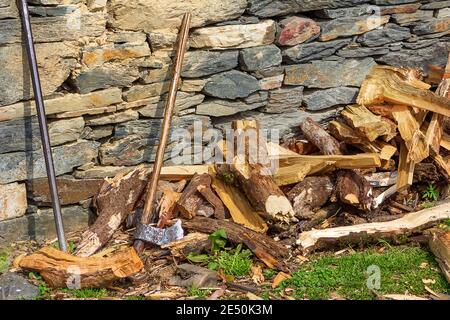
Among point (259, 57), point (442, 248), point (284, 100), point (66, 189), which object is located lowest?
point (442, 248)

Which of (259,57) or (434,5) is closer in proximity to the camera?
(259,57)

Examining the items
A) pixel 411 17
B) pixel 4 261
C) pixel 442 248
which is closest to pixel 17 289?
pixel 4 261

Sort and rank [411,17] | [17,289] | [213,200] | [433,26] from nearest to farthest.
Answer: [17,289] < [213,200] < [411,17] < [433,26]

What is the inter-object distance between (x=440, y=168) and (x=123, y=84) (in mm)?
2483

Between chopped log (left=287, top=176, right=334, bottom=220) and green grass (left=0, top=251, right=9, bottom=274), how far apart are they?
1987 millimetres

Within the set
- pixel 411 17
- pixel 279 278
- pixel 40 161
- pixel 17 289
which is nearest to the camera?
pixel 17 289

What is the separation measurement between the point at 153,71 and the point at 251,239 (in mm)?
1389

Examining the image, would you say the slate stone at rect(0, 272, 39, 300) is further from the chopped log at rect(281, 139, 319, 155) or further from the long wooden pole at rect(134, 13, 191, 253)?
the chopped log at rect(281, 139, 319, 155)

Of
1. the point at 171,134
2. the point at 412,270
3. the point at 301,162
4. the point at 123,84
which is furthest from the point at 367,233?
the point at 123,84

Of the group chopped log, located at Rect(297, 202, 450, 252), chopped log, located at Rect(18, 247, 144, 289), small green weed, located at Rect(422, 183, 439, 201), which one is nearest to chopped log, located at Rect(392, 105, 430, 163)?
small green weed, located at Rect(422, 183, 439, 201)

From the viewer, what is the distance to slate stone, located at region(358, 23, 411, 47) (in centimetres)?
587

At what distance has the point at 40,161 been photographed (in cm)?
496

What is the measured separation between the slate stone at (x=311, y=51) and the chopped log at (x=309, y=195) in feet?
3.17

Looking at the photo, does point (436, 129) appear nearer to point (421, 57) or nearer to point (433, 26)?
point (421, 57)
